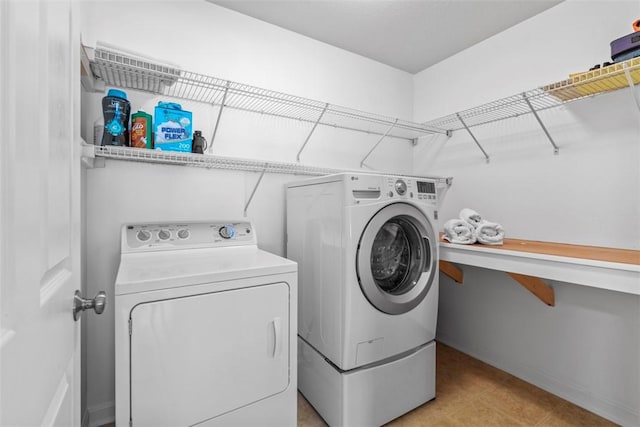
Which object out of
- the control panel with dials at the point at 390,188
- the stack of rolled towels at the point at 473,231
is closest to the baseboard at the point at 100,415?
the control panel with dials at the point at 390,188

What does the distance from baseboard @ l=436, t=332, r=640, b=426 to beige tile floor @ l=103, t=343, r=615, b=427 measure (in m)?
0.04

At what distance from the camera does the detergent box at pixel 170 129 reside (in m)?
1.57

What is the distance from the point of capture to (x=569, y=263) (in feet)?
4.49

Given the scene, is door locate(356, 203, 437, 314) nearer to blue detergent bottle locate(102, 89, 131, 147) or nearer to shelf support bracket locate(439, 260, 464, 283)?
shelf support bracket locate(439, 260, 464, 283)

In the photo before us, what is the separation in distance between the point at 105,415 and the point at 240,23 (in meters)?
2.56

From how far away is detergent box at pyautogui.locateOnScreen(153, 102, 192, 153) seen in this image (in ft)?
5.16

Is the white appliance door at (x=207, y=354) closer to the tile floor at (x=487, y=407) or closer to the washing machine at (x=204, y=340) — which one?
the washing machine at (x=204, y=340)

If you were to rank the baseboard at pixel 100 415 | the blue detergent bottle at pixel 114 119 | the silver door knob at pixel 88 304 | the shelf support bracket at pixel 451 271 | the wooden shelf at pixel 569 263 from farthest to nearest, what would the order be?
the shelf support bracket at pixel 451 271 → the baseboard at pixel 100 415 → the blue detergent bottle at pixel 114 119 → the wooden shelf at pixel 569 263 → the silver door knob at pixel 88 304

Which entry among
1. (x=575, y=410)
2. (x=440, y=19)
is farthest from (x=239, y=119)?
(x=575, y=410)

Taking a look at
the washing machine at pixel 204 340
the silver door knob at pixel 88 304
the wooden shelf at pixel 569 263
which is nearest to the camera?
the silver door knob at pixel 88 304

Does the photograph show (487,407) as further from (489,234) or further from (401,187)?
(401,187)

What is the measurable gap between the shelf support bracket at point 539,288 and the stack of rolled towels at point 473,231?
0.82ft

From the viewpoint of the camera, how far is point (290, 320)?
53.6 inches

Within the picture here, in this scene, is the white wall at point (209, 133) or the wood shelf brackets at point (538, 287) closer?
the white wall at point (209, 133)
